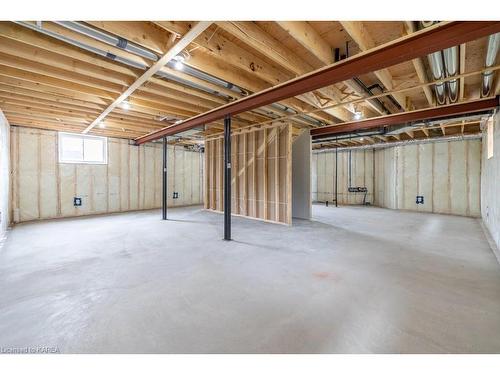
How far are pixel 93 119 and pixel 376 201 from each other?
10.6 meters

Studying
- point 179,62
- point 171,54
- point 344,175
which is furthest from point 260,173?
point 344,175

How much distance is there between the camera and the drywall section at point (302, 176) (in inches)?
247

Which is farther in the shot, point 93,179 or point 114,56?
point 93,179

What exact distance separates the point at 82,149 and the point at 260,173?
5.82m

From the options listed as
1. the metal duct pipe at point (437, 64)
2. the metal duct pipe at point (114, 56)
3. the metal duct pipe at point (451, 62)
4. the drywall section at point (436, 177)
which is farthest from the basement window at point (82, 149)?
the drywall section at point (436, 177)

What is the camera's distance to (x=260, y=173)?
6.33 m

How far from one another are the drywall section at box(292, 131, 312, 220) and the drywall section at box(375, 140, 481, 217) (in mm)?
4512

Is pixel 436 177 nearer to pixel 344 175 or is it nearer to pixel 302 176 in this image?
pixel 344 175

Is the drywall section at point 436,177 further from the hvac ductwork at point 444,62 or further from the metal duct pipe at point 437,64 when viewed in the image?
the metal duct pipe at point 437,64

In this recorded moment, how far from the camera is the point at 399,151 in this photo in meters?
8.45

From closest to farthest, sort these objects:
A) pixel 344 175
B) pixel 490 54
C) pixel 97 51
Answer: pixel 490 54, pixel 97 51, pixel 344 175

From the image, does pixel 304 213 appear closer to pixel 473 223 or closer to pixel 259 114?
pixel 259 114
